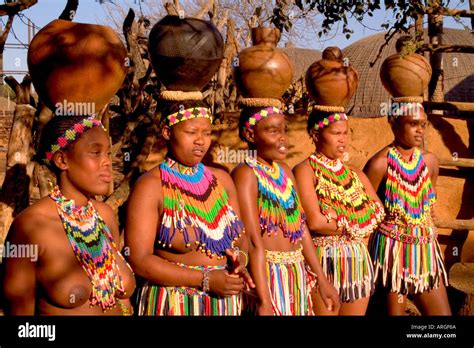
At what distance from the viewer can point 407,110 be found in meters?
4.38

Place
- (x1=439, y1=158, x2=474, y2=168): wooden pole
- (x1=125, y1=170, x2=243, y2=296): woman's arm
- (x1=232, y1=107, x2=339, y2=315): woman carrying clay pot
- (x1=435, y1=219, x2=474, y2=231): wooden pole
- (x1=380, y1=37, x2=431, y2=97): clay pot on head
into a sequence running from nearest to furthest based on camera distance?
(x1=125, y1=170, x2=243, y2=296): woman's arm < (x1=232, y1=107, x2=339, y2=315): woman carrying clay pot < (x1=380, y1=37, x2=431, y2=97): clay pot on head < (x1=435, y1=219, x2=474, y2=231): wooden pole < (x1=439, y1=158, x2=474, y2=168): wooden pole

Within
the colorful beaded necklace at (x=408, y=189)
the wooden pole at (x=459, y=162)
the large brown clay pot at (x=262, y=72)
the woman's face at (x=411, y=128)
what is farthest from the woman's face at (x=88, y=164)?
the wooden pole at (x=459, y=162)

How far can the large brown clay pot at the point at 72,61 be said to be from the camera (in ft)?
8.48

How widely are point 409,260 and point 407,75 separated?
138 centimetres

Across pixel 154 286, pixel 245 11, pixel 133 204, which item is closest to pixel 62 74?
pixel 133 204

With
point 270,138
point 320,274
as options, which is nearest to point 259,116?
point 270,138

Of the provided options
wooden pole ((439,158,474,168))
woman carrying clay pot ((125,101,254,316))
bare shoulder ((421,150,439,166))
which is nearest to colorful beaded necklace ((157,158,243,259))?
woman carrying clay pot ((125,101,254,316))

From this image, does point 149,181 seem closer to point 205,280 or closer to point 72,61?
point 205,280

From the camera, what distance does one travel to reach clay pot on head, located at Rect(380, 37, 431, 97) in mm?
4547

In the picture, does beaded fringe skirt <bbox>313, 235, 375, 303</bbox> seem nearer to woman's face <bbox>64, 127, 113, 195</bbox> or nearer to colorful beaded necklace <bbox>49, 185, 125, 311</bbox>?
colorful beaded necklace <bbox>49, 185, 125, 311</bbox>

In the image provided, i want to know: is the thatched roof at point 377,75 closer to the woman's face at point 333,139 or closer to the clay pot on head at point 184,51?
the woman's face at point 333,139

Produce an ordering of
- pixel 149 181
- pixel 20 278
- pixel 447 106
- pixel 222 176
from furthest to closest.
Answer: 1. pixel 447 106
2. pixel 222 176
3. pixel 149 181
4. pixel 20 278

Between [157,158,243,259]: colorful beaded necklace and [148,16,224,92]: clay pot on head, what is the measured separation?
0.42 metres

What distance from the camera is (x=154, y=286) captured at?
2891mm
